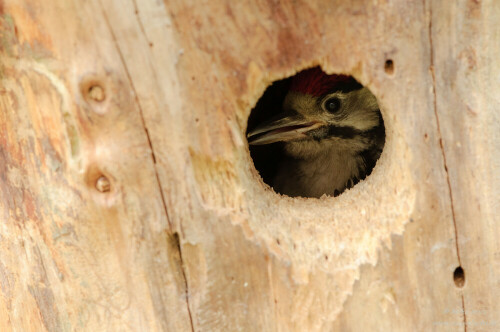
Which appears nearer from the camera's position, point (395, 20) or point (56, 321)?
point (395, 20)

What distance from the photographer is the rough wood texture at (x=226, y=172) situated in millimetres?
1638

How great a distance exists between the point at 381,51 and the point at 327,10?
0.68 feet

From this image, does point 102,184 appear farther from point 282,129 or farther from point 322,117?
point 322,117

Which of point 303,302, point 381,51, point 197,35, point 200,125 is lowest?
point 303,302

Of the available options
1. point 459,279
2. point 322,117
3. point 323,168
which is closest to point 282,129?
point 322,117

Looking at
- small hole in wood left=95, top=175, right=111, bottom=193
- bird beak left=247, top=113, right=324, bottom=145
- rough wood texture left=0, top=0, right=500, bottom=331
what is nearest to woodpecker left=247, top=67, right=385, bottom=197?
bird beak left=247, top=113, right=324, bottom=145

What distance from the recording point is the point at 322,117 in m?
3.01

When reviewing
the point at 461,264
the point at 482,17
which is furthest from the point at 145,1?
the point at 461,264

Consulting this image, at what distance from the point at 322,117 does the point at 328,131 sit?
9cm

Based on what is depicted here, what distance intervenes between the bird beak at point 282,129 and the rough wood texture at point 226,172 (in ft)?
2.92

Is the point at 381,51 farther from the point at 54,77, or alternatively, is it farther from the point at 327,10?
the point at 54,77

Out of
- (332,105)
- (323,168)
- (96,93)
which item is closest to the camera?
(96,93)

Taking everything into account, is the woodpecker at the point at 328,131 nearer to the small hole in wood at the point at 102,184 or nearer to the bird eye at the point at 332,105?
the bird eye at the point at 332,105

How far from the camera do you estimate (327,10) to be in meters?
1.65
